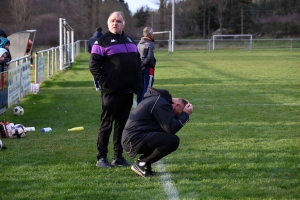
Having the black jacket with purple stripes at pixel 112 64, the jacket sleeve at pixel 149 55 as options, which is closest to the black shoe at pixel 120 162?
the black jacket with purple stripes at pixel 112 64

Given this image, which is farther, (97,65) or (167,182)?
(97,65)

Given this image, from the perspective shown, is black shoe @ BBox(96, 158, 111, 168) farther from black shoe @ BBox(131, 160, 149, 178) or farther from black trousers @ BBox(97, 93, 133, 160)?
black shoe @ BBox(131, 160, 149, 178)

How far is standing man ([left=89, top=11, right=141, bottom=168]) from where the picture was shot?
6.56 metres

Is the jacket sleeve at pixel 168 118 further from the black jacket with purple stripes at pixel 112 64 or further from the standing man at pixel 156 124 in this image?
the black jacket with purple stripes at pixel 112 64

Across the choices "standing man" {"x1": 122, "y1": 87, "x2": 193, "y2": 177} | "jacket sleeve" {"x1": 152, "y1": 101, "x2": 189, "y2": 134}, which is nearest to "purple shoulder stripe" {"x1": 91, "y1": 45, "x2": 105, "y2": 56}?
"standing man" {"x1": 122, "y1": 87, "x2": 193, "y2": 177}

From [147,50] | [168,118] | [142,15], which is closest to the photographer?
[168,118]

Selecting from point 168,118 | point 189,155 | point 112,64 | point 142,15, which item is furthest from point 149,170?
point 142,15

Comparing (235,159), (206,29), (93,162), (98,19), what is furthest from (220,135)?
(206,29)

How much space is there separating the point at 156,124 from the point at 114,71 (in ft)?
3.24

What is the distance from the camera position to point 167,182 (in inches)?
237

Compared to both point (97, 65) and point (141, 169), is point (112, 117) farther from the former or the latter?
point (141, 169)

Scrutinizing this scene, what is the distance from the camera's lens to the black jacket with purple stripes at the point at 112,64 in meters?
6.55

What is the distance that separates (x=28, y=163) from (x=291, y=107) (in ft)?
23.9

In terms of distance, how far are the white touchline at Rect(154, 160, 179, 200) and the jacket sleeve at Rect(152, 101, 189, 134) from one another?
618 mm
